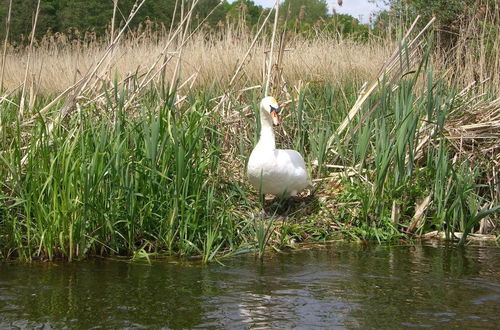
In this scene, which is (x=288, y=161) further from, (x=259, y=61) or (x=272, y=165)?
(x=259, y=61)

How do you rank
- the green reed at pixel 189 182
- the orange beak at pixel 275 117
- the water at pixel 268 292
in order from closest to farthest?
the water at pixel 268 292 → the green reed at pixel 189 182 → the orange beak at pixel 275 117

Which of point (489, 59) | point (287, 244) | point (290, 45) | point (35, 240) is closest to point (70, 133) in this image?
point (35, 240)

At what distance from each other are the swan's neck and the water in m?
0.90

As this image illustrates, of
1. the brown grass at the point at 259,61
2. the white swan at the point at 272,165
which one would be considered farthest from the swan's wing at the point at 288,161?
the brown grass at the point at 259,61

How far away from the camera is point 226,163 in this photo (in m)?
6.82

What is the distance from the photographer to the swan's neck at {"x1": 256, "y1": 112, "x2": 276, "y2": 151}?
5969 millimetres

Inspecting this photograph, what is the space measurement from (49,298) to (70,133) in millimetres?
1534

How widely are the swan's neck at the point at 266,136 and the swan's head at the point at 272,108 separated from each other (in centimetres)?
6

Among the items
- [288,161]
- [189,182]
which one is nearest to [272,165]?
[288,161]

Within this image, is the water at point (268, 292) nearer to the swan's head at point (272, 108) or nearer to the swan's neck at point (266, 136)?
the swan's neck at point (266, 136)

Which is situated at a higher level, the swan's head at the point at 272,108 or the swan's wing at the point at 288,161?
the swan's head at the point at 272,108

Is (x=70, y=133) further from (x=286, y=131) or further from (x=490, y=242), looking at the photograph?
(x=490, y=242)

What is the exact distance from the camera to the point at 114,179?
5402mm

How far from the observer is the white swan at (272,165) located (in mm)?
5898
